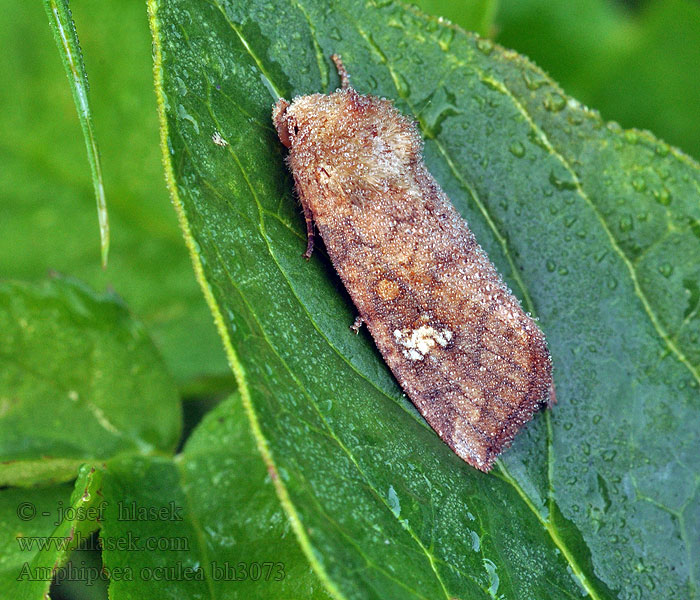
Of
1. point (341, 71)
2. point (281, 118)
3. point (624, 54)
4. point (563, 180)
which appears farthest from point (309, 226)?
point (624, 54)

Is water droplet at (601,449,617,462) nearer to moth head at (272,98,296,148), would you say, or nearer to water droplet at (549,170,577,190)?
water droplet at (549,170,577,190)

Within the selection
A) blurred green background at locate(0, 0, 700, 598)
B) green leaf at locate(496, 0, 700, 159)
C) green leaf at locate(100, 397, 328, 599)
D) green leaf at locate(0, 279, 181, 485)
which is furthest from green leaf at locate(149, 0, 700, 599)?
green leaf at locate(496, 0, 700, 159)

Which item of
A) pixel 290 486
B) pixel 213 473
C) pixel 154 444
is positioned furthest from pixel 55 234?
pixel 290 486

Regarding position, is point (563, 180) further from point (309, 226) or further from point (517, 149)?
point (309, 226)

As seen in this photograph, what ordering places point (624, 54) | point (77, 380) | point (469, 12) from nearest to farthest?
point (77, 380) < point (469, 12) < point (624, 54)

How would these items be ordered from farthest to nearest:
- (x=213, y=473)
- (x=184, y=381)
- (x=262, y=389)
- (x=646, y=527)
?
1. (x=184, y=381)
2. (x=213, y=473)
3. (x=646, y=527)
4. (x=262, y=389)

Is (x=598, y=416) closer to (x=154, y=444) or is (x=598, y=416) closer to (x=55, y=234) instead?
(x=154, y=444)

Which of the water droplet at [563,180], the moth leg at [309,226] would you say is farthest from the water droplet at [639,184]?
A: the moth leg at [309,226]
